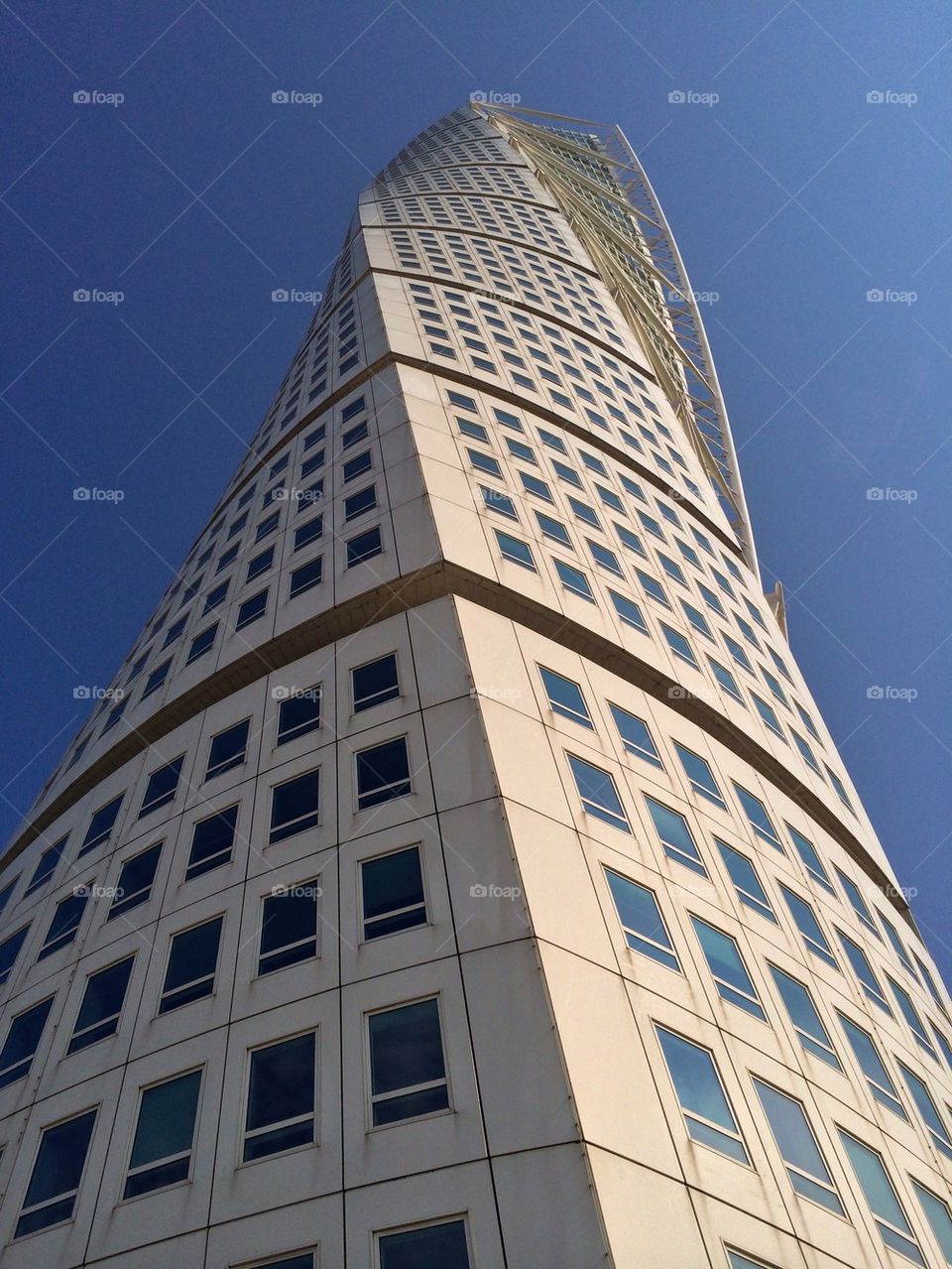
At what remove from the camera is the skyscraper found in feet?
39.4

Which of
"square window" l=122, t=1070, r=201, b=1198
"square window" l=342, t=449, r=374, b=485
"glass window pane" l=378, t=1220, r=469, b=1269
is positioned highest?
"square window" l=342, t=449, r=374, b=485

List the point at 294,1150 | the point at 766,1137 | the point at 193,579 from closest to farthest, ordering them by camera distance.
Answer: the point at 294,1150
the point at 766,1137
the point at 193,579

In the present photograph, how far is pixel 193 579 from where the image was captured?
30.9 metres

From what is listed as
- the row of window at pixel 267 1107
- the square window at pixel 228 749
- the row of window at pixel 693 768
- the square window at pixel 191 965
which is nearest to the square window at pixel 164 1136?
the row of window at pixel 267 1107

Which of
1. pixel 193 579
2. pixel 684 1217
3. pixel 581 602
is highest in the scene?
pixel 193 579

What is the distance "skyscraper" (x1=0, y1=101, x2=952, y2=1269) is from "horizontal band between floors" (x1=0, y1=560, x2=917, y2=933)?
0.25 feet

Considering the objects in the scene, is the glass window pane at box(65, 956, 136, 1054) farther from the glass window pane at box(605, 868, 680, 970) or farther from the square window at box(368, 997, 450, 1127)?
the glass window pane at box(605, 868, 680, 970)

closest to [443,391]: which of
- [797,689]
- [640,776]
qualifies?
[797,689]

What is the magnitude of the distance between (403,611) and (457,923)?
26.7 ft

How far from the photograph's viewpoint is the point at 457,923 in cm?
1412

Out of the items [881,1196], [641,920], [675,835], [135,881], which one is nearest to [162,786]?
[135,881]

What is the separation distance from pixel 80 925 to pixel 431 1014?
8459 millimetres

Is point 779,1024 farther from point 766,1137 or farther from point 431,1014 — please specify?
point 431,1014

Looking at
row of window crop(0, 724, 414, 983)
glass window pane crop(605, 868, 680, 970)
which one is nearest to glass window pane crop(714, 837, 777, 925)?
glass window pane crop(605, 868, 680, 970)
